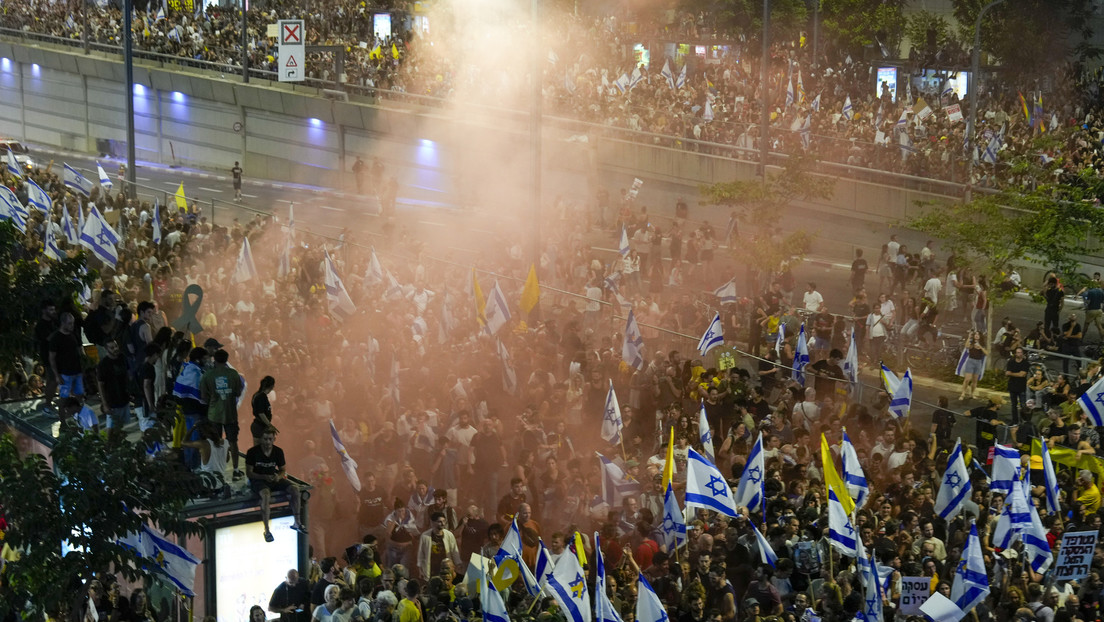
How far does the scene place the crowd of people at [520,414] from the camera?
13.4m

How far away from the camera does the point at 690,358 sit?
21047 mm

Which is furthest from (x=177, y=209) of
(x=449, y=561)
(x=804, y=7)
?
(x=804, y=7)

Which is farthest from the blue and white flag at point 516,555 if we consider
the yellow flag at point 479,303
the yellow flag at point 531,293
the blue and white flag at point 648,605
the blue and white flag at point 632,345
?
the yellow flag at point 531,293

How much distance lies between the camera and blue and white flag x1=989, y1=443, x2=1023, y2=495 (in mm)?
14646

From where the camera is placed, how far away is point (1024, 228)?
961 inches

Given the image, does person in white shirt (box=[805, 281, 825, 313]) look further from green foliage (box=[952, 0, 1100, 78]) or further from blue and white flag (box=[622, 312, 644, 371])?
green foliage (box=[952, 0, 1100, 78])

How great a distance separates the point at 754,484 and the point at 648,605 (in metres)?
3.07

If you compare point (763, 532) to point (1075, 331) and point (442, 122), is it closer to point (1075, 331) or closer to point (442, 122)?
point (1075, 331)

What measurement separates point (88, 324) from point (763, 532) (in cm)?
654

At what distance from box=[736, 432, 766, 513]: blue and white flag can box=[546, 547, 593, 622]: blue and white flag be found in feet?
9.55

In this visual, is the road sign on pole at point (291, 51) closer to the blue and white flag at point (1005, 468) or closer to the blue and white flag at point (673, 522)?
the blue and white flag at point (673, 522)

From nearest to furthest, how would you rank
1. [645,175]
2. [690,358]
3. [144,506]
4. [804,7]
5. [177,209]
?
1. [144,506]
2. [690,358]
3. [177,209]
4. [645,175]
5. [804,7]

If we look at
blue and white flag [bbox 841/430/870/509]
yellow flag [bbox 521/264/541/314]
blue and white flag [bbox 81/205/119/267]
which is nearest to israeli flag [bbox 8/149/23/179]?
blue and white flag [bbox 81/205/119/267]

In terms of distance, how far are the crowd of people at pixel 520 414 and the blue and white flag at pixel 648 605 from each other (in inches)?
24.0
